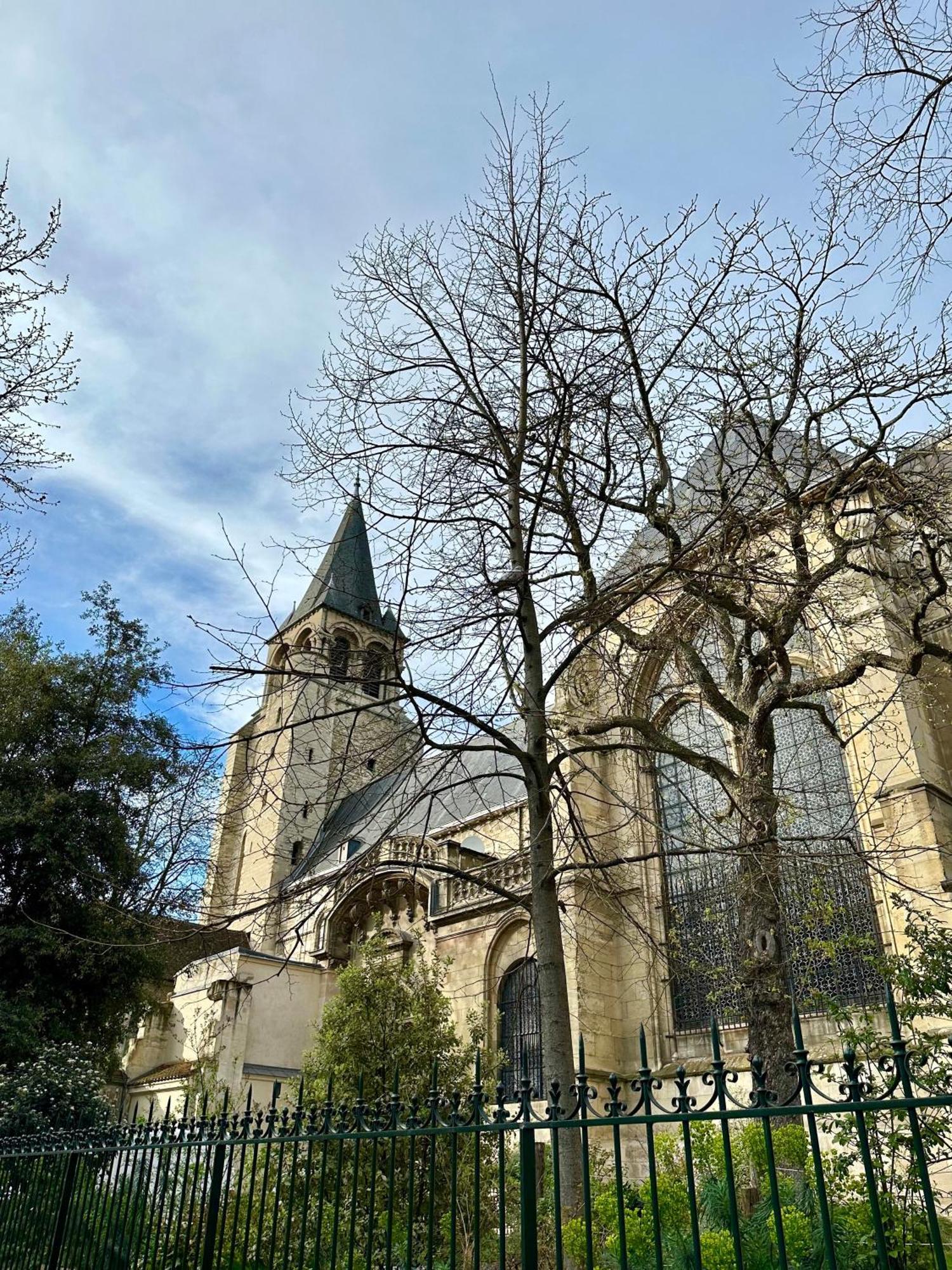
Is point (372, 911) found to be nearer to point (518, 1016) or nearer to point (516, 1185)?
point (518, 1016)

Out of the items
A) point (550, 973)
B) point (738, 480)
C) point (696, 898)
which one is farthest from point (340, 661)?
point (696, 898)

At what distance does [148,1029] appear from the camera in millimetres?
21516

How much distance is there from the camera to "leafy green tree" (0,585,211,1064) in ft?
43.2

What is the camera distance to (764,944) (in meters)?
7.80

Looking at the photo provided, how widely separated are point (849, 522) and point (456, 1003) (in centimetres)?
1017

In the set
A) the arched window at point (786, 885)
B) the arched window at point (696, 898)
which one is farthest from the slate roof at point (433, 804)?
the arched window at point (786, 885)

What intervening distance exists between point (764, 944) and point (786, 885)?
1589mm

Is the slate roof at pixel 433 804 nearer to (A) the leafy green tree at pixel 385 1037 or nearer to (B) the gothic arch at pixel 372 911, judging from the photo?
(B) the gothic arch at pixel 372 911

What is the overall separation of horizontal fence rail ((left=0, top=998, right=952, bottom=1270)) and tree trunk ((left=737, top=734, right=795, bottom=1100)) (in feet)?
1.30

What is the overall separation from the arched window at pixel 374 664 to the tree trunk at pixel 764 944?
3.03 m

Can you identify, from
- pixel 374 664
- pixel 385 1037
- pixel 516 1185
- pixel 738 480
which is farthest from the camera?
pixel 738 480

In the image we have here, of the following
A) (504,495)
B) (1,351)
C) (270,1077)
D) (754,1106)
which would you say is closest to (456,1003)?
(270,1077)

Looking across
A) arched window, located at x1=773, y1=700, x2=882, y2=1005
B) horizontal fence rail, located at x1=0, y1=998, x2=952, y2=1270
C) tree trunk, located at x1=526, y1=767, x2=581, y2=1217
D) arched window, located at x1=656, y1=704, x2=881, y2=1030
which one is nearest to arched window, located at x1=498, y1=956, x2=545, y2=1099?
arched window, located at x1=656, y1=704, x2=881, y2=1030

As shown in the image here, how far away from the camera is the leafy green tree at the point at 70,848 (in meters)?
13.2
